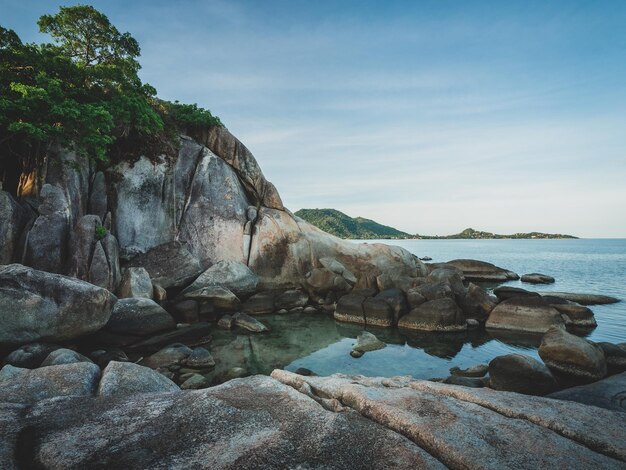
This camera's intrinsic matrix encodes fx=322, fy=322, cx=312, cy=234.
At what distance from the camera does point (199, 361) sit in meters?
11.4

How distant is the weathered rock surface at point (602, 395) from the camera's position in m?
6.75

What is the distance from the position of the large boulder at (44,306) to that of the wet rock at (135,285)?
489cm

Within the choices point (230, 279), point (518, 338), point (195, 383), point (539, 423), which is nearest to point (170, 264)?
point (230, 279)

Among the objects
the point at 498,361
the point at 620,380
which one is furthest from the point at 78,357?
the point at 620,380

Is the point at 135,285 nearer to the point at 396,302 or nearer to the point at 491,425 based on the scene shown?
the point at 396,302

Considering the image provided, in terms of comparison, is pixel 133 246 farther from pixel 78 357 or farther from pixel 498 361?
pixel 498 361

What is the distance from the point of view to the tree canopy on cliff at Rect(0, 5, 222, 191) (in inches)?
563

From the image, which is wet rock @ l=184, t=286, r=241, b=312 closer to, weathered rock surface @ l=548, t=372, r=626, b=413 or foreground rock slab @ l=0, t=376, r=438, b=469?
foreground rock slab @ l=0, t=376, r=438, b=469

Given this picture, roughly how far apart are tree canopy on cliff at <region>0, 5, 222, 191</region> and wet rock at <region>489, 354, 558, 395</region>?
63.1ft

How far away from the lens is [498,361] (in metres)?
9.48

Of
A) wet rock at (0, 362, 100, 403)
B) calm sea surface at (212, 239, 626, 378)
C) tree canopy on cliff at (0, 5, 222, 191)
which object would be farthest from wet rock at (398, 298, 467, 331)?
tree canopy on cliff at (0, 5, 222, 191)

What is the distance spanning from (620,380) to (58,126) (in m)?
22.1

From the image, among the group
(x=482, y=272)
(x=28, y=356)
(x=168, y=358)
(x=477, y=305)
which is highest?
(x=477, y=305)

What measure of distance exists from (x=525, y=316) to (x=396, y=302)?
6.32 metres
